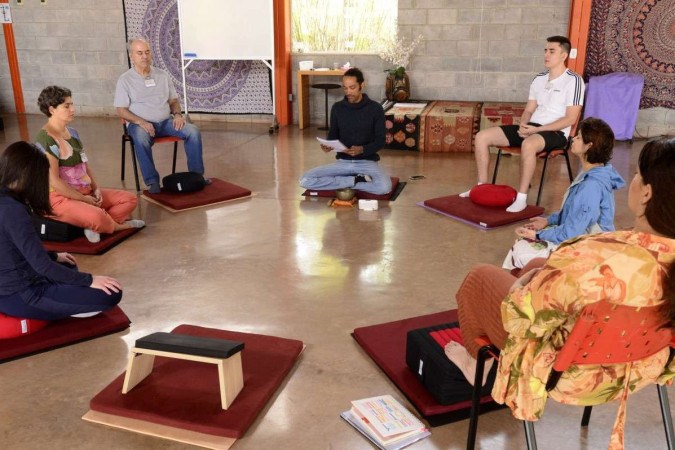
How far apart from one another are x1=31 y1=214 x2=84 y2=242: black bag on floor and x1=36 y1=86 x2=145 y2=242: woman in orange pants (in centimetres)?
4

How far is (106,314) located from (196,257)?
88 cm

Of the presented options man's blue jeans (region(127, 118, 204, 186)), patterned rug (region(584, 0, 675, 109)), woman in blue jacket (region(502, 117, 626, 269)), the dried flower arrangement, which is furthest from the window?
woman in blue jacket (region(502, 117, 626, 269))

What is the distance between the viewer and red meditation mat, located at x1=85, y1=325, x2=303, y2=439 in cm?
212

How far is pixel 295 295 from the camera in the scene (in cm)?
318

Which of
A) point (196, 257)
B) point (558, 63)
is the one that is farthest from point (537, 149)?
point (196, 257)

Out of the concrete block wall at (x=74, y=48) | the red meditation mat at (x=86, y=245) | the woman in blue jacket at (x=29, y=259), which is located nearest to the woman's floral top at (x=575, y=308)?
the woman in blue jacket at (x=29, y=259)

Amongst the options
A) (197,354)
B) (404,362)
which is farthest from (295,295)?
(197,354)

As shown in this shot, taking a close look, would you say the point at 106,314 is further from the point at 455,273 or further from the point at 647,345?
the point at 647,345

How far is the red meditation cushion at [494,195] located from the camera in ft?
14.7

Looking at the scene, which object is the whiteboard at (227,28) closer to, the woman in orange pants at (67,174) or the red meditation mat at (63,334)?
the woman in orange pants at (67,174)

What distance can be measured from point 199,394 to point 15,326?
984 millimetres

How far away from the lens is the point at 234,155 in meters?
6.46

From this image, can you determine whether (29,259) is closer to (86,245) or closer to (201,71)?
(86,245)

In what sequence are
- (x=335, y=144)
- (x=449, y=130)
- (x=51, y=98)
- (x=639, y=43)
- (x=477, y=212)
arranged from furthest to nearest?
(x=639, y=43) → (x=449, y=130) → (x=335, y=144) → (x=477, y=212) → (x=51, y=98)
